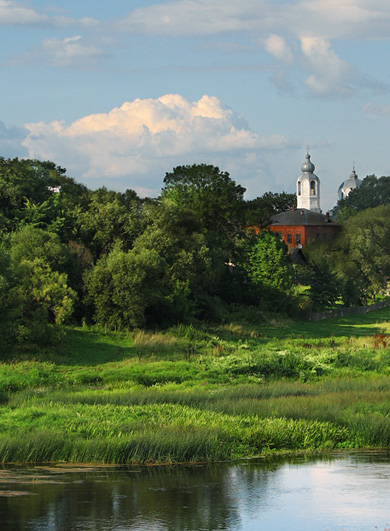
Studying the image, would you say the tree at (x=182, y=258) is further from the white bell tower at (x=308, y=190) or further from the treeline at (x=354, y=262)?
the white bell tower at (x=308, y=190)

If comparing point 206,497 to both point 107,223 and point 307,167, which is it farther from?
point 307,167

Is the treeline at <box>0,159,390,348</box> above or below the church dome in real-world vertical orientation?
below

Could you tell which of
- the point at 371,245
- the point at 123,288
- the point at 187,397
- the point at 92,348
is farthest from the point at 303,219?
the point at 187,397

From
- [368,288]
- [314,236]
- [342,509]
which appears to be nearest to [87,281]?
[342,509]

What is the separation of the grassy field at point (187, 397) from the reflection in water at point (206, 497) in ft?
3.22

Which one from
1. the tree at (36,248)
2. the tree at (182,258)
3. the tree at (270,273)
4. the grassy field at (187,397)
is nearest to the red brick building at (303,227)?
the tree at (270,273)

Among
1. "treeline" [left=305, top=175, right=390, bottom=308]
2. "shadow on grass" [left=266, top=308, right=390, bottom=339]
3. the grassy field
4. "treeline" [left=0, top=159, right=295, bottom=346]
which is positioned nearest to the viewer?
the grassy field

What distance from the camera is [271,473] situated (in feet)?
73.5

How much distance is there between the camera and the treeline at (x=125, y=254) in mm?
47125

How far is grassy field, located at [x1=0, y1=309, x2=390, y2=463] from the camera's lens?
2377 cm

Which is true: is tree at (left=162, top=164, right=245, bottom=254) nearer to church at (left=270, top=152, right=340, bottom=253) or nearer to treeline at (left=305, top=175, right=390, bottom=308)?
treeline at (left=305, top=175, right=390, bottom=308)

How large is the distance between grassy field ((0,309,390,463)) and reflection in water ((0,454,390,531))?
0.98m

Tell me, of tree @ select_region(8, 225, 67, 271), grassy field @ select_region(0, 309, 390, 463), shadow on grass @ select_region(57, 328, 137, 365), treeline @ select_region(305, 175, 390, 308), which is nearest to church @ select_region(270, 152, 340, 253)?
treeline @ select_region(305, 175, 390, 308)

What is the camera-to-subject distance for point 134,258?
180 feet
